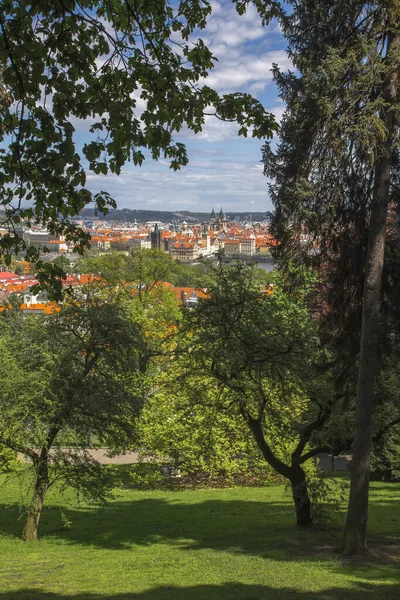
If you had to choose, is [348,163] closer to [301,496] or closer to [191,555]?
[301,496]

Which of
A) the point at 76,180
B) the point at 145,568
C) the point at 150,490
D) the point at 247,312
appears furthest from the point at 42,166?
the point at 150,490

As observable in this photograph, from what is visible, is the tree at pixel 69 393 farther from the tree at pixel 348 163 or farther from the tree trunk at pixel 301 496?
the tree at pixel 348 163

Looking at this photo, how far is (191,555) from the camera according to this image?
35.7ft

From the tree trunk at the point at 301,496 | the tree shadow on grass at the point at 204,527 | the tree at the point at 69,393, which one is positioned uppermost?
the tree at the point at 69,393

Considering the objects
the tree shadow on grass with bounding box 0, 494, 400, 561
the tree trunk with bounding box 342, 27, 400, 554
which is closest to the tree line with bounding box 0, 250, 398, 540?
the tree shadow on grass with bounding box 0, 494, 400, 561

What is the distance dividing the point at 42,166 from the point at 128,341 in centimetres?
780

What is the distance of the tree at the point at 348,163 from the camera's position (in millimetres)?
8625

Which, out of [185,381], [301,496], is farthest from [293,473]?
[185,381]

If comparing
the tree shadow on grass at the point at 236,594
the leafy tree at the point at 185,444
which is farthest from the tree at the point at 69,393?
the leafy tree at the point at 185,444

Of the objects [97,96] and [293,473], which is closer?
[97,96]

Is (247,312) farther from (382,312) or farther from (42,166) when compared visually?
(42,166)

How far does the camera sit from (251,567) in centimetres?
939

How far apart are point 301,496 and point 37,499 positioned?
557 cm

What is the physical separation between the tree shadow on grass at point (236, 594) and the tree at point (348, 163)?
1968 mm
